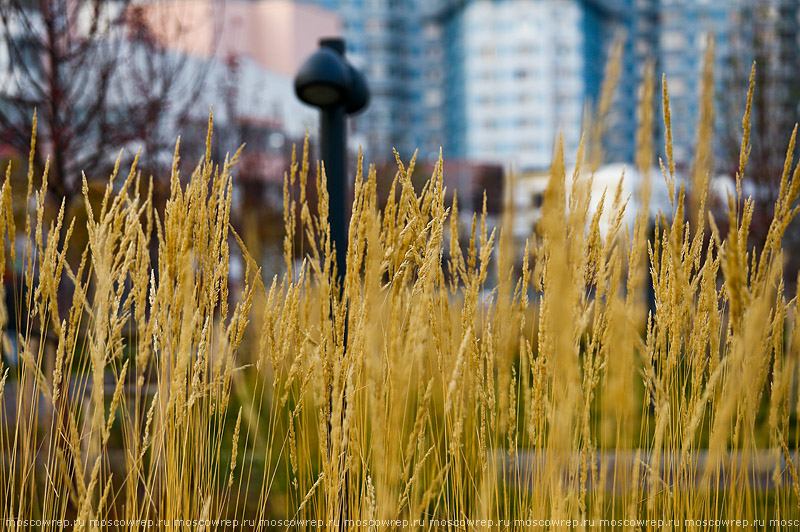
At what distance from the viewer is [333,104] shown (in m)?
2.30

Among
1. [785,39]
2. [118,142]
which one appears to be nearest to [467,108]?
[785,39]

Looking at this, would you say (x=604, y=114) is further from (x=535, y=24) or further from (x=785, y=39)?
(x=535, y=24)

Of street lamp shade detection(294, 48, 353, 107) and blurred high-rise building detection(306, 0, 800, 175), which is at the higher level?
blurred high-rise building detection(306, 0, 800, 175)

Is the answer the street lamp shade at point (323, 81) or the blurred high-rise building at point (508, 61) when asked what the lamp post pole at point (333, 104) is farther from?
the blurred high-rise building at point (508, 61)

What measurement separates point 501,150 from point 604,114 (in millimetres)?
56348

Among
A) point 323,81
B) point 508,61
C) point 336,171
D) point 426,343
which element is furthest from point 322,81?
point 508,61

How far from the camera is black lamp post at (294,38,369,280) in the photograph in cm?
217

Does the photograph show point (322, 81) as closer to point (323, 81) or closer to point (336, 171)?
point (323, 81)


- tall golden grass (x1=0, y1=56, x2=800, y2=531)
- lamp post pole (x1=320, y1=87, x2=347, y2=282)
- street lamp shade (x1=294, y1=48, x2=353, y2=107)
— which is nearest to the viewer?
tall golden grass (x1=0, y1=56, x2=800, y2=531)

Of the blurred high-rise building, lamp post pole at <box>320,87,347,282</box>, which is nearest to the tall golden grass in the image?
lamp post pole at <box>320,87,347,282</box>

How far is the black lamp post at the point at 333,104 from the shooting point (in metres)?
2.17

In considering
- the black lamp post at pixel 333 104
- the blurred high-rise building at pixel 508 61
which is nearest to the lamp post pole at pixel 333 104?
the black lamp post at pixel 333 104

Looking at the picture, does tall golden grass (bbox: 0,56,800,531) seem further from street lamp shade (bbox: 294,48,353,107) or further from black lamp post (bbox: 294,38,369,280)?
street lamp shade (bbox: 294,48,353,107)

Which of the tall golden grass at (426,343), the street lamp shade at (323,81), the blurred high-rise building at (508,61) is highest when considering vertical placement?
the blurred high-rise building at (508,61)
